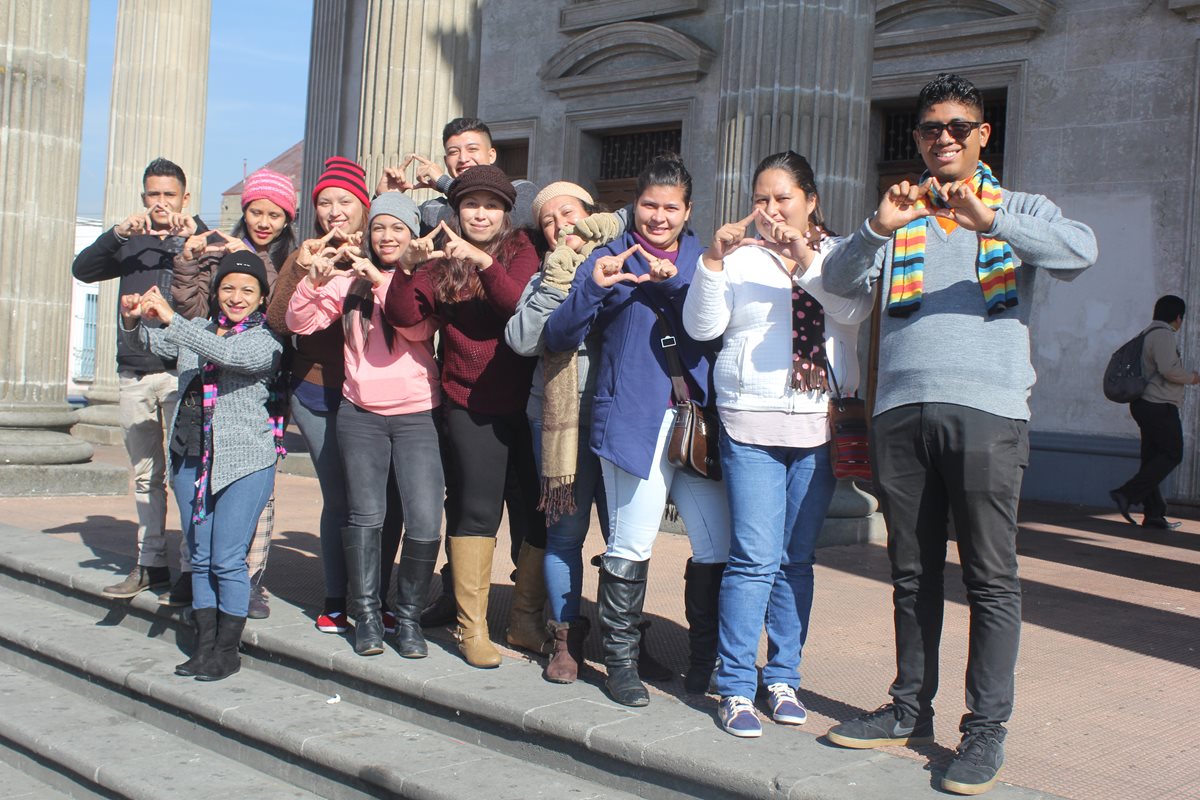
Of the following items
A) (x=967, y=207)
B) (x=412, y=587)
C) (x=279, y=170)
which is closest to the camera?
(x=967, y=207)

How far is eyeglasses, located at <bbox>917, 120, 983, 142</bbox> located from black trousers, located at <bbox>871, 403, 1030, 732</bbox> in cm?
77

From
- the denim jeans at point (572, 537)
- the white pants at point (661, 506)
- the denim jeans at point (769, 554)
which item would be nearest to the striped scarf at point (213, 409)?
the denim jeans at point (572, 537)

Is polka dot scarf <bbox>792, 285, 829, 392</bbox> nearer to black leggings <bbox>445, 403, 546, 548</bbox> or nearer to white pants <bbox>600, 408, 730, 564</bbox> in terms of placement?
white pants <bbox>600, 408, 730, 564</bbox>

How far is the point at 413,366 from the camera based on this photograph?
16.1 feet

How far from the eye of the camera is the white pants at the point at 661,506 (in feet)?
13.9

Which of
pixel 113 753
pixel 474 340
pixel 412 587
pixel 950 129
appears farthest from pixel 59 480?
pixel 950 129

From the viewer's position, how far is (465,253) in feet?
14.6

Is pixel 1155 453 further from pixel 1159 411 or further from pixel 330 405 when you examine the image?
pixel 330 405

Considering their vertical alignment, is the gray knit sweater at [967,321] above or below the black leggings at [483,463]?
above

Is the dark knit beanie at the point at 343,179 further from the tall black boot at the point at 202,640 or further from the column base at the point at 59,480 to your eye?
the column base at the point at 59,480

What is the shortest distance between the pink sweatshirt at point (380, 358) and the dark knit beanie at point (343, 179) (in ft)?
1.60

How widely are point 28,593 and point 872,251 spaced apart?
4.99 meters

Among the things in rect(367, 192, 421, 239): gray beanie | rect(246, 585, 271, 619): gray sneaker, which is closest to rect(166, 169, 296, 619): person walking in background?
rect(246, 585, 271, 619): gray sneaker

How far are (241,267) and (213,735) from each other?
1883 mm
